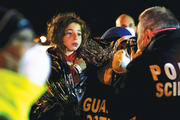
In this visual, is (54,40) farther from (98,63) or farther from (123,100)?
(123,100)

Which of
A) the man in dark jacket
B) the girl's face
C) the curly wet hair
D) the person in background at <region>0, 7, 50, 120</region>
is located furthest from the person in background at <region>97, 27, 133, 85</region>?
the person in background at <region>0, 7, 50, 120</region>

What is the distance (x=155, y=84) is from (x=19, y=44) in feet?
3.76

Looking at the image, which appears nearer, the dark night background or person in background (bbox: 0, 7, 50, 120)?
person in background (bbox: 0, 7, 50, 120)

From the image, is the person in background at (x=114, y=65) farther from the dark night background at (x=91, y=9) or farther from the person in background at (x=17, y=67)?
the dark night background at (x=91, y=9)

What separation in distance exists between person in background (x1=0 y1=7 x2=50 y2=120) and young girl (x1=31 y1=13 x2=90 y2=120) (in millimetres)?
1327

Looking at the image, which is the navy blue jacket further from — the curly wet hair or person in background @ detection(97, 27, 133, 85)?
the curly wet hair

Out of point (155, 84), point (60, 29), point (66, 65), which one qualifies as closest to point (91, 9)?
point (60, 29)

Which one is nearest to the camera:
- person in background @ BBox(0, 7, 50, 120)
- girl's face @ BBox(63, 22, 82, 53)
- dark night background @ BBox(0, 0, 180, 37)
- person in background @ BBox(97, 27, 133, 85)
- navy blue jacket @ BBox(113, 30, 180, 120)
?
person in background @ BBox(0, 7, 50, 120)

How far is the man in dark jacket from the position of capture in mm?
1975

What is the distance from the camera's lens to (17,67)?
1218mm

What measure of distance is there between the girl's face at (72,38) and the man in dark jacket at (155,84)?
56.0 inches

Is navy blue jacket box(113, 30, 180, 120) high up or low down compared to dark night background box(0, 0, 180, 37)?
down

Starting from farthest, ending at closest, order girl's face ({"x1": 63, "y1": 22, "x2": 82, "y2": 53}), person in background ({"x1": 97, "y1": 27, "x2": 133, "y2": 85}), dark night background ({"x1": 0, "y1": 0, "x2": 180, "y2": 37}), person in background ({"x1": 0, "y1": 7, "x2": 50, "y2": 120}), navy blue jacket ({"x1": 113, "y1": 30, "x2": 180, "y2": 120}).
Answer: dark night background ({"x1": 0, "y1": 0, "x2": 180, "y2": 37}) < girl's face ({"x1": 63, "y1": 22, "x2": 82, "y2": 53}) < person in background ({"x1": 97, "y1": 27, "x2": 133, "y2": 85}) < navy blue jacket ({"x1": 113, "y1": 30, "x2": 180, "y2": 120}) < person in background ({"x1": 0, "y1": 7, "x2": 50, "y2": 120})

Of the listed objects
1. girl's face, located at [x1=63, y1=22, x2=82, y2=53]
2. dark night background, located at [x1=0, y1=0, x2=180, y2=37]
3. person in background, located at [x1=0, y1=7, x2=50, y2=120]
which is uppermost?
dark night background, located at [x1=0, y1=0, x2=180, y2=37]
